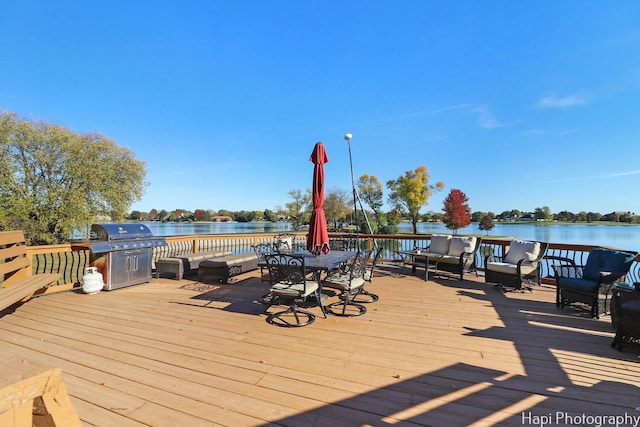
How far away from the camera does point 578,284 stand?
370cm

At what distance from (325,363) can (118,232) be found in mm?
4452

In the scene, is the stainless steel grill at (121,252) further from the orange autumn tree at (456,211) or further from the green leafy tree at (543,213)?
the orange autumn tree at (456,211)

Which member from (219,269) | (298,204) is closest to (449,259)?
(219,269)

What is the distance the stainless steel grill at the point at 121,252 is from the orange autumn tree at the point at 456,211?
2615 cm

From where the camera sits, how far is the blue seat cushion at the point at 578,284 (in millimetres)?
3585

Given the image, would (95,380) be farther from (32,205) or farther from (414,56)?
(32,205)

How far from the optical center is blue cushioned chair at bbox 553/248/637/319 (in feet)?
11.6

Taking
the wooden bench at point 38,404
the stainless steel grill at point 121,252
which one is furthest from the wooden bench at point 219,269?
the wooden bench at point 38,404

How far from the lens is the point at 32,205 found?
14281 millimetres

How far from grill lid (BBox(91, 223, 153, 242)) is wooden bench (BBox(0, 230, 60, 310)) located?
820mm

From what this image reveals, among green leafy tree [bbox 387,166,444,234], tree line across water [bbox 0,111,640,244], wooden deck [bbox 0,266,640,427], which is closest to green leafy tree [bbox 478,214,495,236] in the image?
tree line across water [bbox 0,111,640,244]

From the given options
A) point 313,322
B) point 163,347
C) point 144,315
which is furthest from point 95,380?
point 313,322

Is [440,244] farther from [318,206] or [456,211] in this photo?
[456,211]

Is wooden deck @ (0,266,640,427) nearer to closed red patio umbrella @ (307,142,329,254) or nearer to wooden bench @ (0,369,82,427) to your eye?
wooden bench @ (0,369,82,427)
